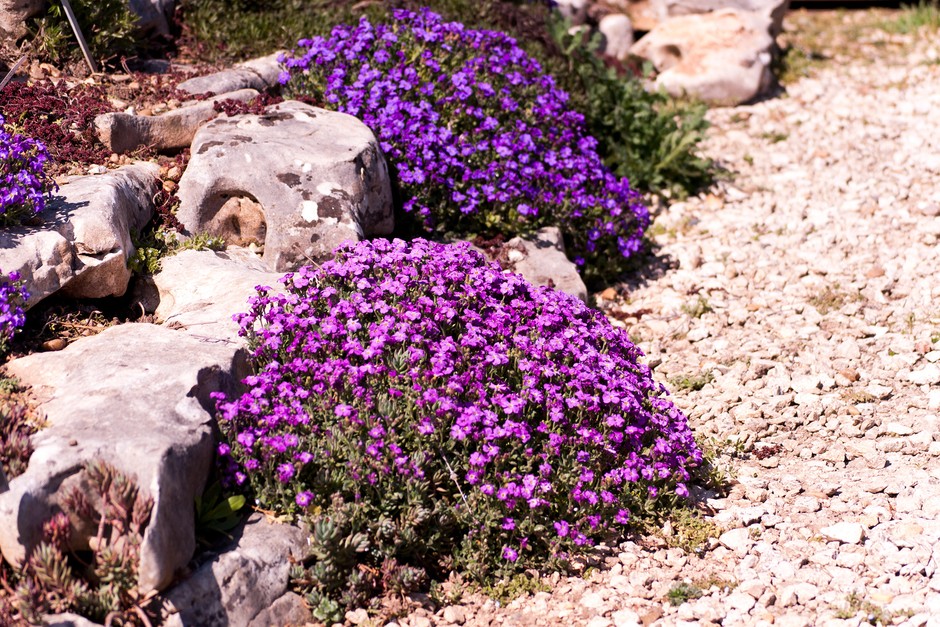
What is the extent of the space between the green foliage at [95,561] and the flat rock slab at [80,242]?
5.02ft

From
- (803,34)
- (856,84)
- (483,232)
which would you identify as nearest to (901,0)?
(803,34)

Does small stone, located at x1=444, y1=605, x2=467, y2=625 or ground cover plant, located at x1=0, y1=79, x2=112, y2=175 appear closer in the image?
small stone, located at x1=444, y1=605, x2=467, y2=625

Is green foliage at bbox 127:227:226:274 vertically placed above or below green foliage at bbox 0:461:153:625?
above

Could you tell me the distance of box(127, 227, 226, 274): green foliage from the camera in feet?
19.5

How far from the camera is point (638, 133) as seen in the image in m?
9.50

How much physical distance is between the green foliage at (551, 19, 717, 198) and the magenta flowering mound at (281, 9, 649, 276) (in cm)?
110

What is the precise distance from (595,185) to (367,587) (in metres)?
4.78

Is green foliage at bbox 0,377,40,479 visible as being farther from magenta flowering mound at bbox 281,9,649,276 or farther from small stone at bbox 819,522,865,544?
small stone at bbox 819,522,865,544

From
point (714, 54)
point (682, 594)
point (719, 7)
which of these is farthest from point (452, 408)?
point (719, 7)

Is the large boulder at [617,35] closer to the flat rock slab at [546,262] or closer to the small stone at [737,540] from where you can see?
the flat rock slab at [546,262]

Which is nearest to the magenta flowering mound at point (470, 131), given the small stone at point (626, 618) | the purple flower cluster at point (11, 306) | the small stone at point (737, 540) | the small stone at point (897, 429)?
the small stone at point (897, 429)

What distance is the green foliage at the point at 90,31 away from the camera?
734 cm

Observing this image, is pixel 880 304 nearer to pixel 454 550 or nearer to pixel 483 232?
pixel 483 232

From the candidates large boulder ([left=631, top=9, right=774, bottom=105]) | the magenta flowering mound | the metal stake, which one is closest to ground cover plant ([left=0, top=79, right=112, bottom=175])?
the metal stake
